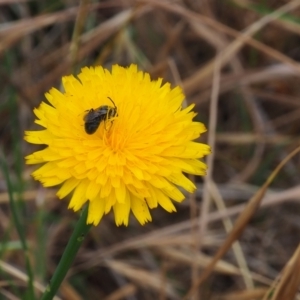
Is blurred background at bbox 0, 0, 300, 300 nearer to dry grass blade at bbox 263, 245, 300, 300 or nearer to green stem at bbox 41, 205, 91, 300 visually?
dry grass blade at bbox 263, 245, 300, 300

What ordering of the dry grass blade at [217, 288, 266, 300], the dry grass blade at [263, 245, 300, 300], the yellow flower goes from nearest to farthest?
the yellow flower → the dry grass blade at [263, 245, 300, 300] → the dry grass blade at [217, 288, 266, 300]

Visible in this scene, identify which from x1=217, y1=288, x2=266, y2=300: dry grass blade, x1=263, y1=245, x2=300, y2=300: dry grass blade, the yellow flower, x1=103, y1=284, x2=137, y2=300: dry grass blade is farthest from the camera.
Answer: x1=103, y1=284, x2=137, y2=300: dry grass blade

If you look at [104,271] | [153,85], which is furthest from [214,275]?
[153,85]

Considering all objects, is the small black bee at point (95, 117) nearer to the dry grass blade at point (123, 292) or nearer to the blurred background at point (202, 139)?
the blurred background at point (202, 139)

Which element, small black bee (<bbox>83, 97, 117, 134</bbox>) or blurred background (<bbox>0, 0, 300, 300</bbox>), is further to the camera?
blurred background (<bbox>0, 0, 300, 300</bbox>)

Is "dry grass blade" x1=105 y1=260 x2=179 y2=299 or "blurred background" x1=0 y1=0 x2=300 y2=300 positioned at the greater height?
"blurred background" x1=0 y1=0 x2=300 y2=300

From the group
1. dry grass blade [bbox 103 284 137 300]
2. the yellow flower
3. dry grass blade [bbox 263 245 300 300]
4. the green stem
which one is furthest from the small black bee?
dry grass blade [bbox 103 284 137 300]

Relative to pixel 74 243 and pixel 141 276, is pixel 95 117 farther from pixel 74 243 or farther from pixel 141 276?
pixel 141 276
